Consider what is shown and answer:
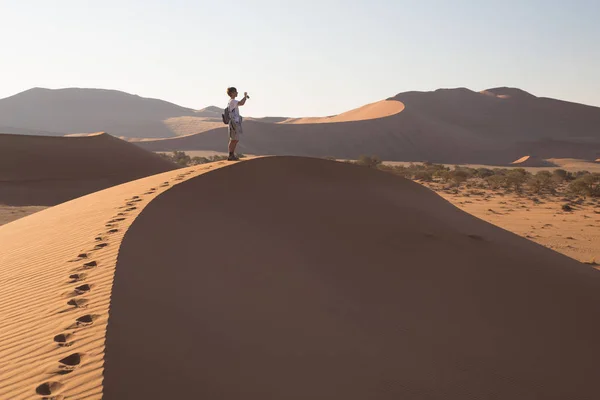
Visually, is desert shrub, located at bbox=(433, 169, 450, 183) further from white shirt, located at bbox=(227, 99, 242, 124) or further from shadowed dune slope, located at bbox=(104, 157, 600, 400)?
white shirt, located at bbox=(227, 99, 242, 124)

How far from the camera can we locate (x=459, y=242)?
339 inches

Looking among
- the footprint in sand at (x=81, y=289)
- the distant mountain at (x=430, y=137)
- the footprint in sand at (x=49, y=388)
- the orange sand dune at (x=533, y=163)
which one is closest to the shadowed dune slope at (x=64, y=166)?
the footprint in sand at (x=81, y=289)

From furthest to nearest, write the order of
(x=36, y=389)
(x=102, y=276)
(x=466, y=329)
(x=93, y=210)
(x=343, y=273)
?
(x=93, y=210)
(x=343, y=273)
(x=466, y=329)
(x=102, y=276)
(x=36, y=389)

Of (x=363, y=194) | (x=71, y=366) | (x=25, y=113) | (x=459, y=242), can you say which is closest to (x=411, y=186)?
(x=363, y=194)

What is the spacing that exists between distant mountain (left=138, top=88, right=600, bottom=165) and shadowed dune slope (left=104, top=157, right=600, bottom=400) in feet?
200

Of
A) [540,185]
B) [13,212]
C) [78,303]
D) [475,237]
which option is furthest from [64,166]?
[78,303]

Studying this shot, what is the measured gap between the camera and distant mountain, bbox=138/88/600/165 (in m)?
72.0

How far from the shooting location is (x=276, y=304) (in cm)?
536

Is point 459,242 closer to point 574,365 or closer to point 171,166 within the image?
point 574,365

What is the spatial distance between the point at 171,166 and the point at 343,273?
92.0ft

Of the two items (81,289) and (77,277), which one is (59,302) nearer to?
(81,289)

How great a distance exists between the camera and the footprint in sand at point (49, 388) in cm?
333

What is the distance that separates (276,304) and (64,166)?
26.5 metres

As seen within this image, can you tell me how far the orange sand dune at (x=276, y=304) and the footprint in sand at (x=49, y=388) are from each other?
0.06ft
